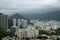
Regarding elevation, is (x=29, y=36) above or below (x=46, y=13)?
below

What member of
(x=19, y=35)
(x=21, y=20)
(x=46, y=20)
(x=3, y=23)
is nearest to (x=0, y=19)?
(x=3, y=23)

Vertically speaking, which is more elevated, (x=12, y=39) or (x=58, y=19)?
(x=58, y=19)

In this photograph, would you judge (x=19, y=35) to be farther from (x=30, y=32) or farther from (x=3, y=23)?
(x=3, y=23)

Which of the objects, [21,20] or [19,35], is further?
[21,20]

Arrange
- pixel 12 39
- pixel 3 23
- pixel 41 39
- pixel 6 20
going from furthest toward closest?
pixel 6 20
pixel 3 23
pixel 12 39
pixel 41 39

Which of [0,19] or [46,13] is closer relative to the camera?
[46,13]

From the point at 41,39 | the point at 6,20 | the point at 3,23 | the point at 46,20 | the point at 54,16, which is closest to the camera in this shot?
the point at 41,39

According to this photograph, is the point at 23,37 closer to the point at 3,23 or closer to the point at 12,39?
the point at 12,39

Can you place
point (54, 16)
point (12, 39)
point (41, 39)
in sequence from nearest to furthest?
point (41, 39) → point (12, 39) → point (54, 16)

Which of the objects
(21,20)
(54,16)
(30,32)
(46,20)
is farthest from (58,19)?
(21,20)
